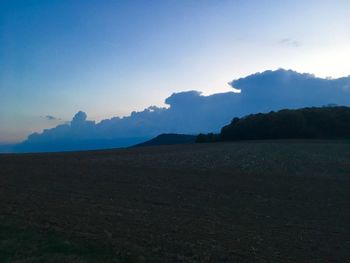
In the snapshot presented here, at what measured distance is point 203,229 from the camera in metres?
12.2

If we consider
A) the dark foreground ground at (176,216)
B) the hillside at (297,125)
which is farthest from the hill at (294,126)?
the dark foreground ground at (176,216)

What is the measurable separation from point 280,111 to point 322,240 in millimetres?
64205

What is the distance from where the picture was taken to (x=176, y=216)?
552 inches

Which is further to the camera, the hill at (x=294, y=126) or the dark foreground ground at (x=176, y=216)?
the hill at (x=294, y=126)

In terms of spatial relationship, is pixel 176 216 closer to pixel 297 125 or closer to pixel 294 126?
pixel 294 126

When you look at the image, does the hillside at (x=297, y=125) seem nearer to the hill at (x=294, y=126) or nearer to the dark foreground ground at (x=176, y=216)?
the hill at (x=294, y=126)

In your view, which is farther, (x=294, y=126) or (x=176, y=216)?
(x=294, y=126)

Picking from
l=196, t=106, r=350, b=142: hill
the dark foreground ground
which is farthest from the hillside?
the dark foreground ground

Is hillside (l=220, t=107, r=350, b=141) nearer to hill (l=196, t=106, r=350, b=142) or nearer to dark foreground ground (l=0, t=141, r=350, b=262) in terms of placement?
hill (l=196, t=106, r=350, b=142)

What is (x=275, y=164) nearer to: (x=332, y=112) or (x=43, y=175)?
(x=43, y=175)

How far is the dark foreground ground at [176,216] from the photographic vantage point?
10.2 metres

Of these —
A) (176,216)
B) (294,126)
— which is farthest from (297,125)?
(176,216)

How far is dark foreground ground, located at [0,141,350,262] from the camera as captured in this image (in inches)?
400

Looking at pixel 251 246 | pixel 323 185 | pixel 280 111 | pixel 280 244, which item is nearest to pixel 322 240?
pixel 280 244
